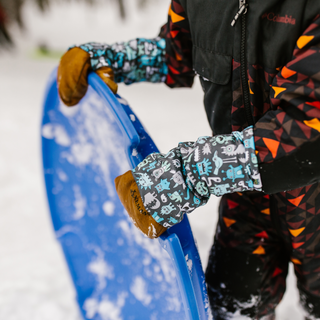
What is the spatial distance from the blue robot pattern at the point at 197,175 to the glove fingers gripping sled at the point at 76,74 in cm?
22

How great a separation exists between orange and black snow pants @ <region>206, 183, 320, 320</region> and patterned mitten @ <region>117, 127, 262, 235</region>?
163 mm

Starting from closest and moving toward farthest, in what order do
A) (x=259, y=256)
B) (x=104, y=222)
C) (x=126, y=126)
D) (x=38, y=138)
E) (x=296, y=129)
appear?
(x=296, y=129) → (x=126, y=126) → (x=259, y=256) → (x=104, y=222) → (x=38, y=138)

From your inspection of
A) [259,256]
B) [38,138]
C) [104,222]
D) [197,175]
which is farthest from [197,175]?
[38,138]

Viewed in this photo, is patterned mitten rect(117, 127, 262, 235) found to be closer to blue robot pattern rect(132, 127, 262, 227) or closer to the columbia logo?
blue robot pattern rect(132, 127, 262, 227)

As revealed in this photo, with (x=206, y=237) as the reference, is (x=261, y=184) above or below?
above

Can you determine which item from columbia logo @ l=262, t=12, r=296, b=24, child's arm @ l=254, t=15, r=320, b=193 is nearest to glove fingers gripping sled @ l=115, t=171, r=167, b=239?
child's arm @ l=254, t=15, r=320, b=193

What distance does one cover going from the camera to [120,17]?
1991mm

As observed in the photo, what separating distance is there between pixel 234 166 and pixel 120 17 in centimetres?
→ 195

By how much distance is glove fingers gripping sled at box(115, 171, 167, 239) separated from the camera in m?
0.38

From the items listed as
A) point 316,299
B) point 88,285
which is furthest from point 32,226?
point 316,299

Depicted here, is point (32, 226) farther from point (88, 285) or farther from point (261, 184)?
point (261, 184)

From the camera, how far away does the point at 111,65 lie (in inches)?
22.8

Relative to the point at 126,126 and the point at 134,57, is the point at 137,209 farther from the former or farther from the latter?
the point at 134,57

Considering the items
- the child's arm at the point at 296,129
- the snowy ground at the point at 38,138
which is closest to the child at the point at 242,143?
the child's arm at the point at 296,129
